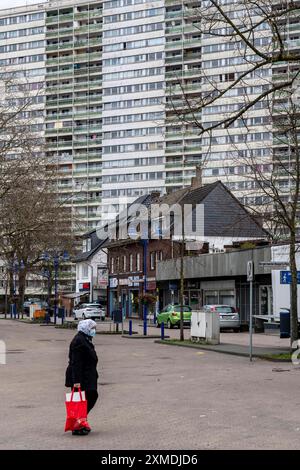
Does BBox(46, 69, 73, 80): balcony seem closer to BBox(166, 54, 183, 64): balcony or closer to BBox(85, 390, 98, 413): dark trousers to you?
BBox(166, 54, 183, 64): balcony

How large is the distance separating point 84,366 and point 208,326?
18762mm

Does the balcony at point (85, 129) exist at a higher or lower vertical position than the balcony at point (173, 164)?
higher

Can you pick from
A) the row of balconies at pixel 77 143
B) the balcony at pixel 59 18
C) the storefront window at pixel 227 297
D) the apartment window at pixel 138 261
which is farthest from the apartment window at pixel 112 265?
the balcony at pixel 59 18

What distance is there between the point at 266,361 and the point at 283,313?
514 cm

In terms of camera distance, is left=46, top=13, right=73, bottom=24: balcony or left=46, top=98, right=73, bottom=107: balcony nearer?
left=46, top=13, right=73, bottom=24: balcony

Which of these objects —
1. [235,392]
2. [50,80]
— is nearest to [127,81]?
[50,80]

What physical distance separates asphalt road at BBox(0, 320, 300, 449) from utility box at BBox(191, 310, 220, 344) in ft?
19.5

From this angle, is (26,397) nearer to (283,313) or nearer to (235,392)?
(235,392)

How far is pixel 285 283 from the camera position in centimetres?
2491

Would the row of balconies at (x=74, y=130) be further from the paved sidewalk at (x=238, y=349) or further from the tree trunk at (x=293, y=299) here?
the tree trunk at (x=293, y=299)

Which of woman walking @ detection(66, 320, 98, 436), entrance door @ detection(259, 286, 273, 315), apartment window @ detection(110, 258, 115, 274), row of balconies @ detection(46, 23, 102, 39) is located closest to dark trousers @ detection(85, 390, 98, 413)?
woman walking @ detection(66, 320, 98, 436)

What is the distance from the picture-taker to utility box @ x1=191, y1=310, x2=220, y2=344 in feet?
91.8

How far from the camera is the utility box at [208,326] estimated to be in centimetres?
2797

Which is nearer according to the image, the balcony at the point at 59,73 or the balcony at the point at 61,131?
the balcony at the point at 61,131
